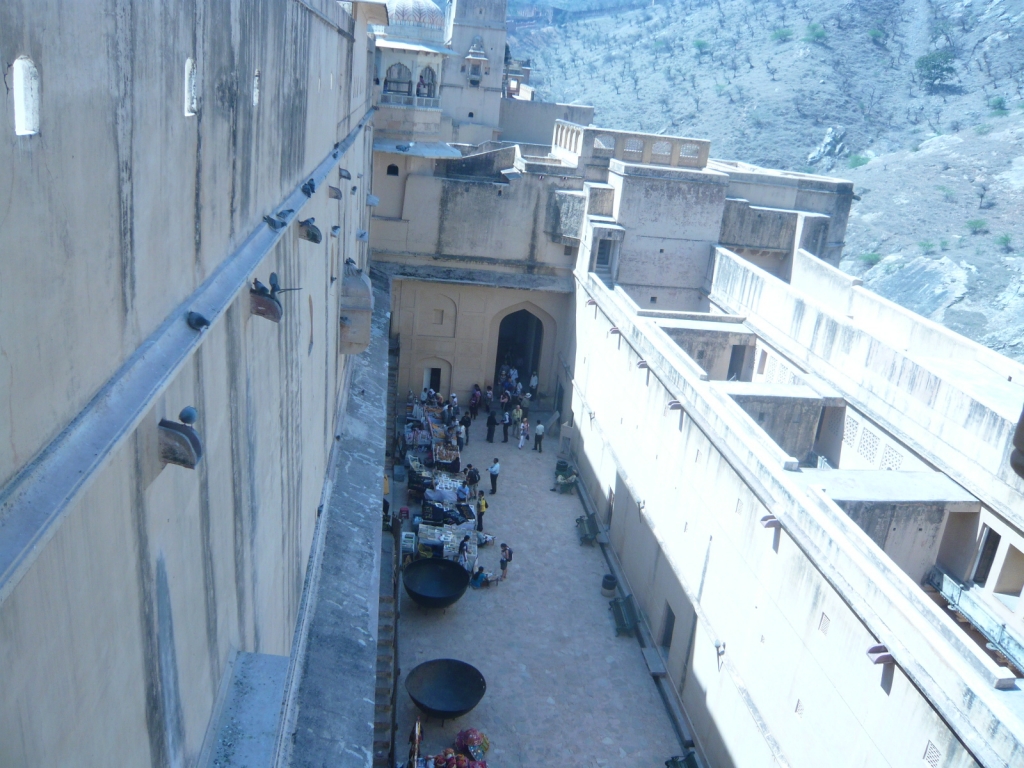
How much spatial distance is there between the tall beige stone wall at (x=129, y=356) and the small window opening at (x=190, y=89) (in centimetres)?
3

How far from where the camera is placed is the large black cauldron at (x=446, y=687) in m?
9.89

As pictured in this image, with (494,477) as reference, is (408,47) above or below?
above

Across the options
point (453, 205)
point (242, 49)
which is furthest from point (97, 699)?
point (453, 205)

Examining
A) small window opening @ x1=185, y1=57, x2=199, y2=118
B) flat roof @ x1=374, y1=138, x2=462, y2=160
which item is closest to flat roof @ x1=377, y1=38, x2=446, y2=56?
flat roof @ x1=374, y1=138, x2=462, y2=160

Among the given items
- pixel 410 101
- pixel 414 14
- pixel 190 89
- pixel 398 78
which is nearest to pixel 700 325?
pixel 410 101

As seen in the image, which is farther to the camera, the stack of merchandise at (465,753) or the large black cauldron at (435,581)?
the large black cauldron at (435,581)

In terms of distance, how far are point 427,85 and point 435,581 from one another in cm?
1170

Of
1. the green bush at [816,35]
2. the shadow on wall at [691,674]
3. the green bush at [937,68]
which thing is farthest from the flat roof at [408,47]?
the green bush at [816,35]

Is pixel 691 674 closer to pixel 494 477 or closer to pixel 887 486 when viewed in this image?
pixel 887 486

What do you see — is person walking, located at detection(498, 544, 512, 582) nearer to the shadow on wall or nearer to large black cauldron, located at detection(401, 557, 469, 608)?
large black cauldron, located at detection(401, 557, 469, 608)

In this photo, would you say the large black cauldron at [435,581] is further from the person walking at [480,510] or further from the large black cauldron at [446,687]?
the person walking at [480,510]

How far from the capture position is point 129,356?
2.76 meters

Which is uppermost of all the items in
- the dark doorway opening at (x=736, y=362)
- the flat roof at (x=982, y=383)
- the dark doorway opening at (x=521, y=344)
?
the flat roof at (x=982, y=383)

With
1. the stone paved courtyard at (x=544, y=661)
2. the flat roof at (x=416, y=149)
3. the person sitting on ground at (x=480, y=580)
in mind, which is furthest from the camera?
the flat roof at (x=416, y=149)
